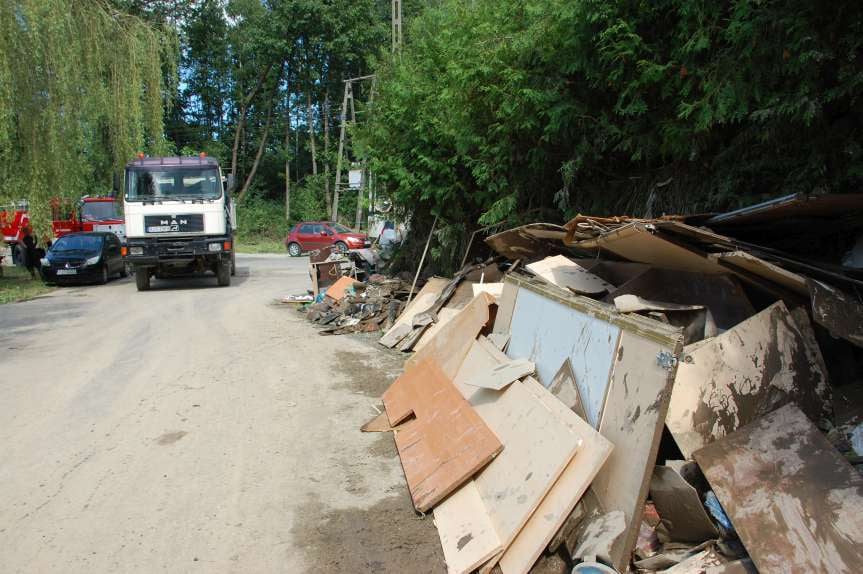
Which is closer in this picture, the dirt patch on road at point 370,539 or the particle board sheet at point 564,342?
the dirt patch on road at point 370,539

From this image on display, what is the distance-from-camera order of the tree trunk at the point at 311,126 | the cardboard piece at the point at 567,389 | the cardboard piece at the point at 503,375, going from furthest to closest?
the tree trunk at the point at 311,126, the cardboard piece at the point at 503,375, the cardboard piece at the point at 567,389

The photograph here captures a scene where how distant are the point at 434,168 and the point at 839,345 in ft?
25.8

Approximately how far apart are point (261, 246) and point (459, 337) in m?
33.7

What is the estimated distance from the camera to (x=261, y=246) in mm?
38281

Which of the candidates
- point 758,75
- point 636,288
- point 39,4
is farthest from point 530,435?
point 39,4

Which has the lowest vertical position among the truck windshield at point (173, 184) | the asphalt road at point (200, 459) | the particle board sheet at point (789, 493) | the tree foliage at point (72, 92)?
the asphalt road at point (200, 459)

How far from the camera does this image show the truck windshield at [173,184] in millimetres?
15672

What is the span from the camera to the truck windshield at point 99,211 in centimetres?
2280

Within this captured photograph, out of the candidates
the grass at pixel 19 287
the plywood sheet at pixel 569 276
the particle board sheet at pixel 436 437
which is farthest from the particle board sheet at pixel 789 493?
the grass at pixel 19 287

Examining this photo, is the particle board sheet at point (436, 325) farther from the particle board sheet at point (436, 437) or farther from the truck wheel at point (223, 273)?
the truck wheel at point (223, 273)

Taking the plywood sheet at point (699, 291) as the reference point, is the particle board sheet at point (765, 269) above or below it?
above

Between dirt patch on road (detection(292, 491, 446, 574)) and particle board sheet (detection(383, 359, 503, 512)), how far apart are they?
188mm

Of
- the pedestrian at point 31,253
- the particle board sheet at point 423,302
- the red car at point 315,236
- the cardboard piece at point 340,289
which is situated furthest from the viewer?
the red car at point 315,236

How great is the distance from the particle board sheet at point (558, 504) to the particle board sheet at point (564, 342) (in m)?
0.37
